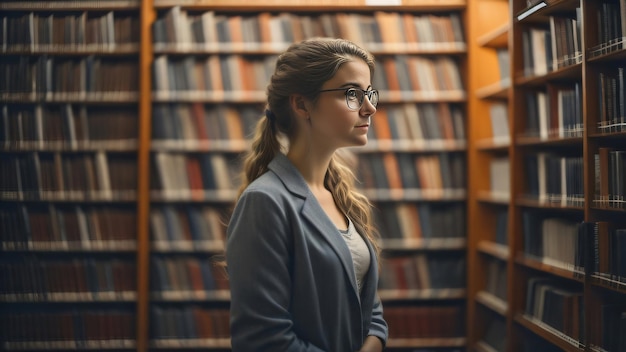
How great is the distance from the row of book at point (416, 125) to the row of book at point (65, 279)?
178cm

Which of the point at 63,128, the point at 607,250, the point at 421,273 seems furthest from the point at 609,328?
the point at 63,128

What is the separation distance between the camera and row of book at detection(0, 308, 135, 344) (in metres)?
3.52

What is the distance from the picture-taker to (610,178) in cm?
218

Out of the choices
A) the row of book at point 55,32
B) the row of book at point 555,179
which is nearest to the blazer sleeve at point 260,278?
the row of book at point 555,179

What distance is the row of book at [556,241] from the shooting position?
93.1 inches

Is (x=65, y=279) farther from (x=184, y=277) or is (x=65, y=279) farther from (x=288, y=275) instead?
(x=288, y=275)

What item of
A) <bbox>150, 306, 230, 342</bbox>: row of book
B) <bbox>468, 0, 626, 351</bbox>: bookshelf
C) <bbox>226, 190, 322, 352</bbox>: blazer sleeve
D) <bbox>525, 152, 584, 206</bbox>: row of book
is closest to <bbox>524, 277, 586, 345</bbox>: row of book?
<bbox>468, 0, 626, 351</bbox>: bookshelf

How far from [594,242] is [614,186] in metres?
0.24

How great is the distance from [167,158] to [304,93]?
7.53ft

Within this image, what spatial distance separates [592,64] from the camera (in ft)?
7.41

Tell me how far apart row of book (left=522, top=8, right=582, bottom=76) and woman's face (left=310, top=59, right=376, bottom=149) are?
141 centimetres

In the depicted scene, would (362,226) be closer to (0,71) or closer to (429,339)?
(429,339)

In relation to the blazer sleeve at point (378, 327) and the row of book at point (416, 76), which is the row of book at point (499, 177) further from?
the blazer sleeve at point (378, 327)

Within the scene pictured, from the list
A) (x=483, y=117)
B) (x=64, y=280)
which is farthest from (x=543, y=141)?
(x=64, y=280)
